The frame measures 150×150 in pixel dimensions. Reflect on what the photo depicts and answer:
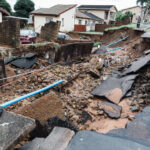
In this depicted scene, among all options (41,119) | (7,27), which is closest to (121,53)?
(7,27)

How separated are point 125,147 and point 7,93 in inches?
166

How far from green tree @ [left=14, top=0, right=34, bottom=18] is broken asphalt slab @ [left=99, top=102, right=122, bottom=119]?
30477mm

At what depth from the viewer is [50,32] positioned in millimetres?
6488

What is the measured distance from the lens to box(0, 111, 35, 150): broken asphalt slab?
3.88 ft

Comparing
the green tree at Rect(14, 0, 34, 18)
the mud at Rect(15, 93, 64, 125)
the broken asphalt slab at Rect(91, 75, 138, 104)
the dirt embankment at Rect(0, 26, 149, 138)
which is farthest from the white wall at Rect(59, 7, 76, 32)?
the mud at Rect(15, 93, 64, 125)

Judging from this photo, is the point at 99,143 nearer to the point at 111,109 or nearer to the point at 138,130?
the point at 138,130

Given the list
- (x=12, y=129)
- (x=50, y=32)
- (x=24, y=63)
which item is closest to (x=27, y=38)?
(x=24, y=63)

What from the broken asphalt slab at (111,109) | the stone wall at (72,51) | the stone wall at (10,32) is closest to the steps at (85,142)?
the broken asphalt slab at (111,109)

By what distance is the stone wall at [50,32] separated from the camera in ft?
20.5

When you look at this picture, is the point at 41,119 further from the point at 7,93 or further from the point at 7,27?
the point at 7,27

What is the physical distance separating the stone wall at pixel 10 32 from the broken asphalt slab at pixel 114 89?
9.99 feet

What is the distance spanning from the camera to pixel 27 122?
141 centimetres

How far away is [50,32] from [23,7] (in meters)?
27.5

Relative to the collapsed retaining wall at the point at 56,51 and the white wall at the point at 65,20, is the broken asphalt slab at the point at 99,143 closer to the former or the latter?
the collapsed retaining wall at the point at 56,51
